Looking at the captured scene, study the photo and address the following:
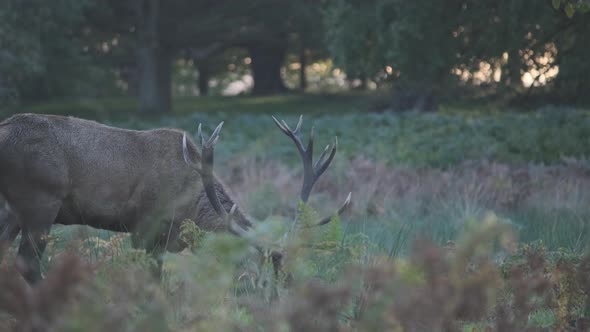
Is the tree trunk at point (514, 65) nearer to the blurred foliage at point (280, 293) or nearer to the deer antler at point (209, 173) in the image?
the deer antler at point (209, 173)

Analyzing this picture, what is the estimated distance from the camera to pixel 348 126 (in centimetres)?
1856

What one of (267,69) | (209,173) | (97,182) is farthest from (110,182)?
(267,69)

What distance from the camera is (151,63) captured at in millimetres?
29391

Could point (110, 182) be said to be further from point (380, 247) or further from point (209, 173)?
Result: point (380, 247)

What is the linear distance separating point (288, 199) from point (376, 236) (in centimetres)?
347

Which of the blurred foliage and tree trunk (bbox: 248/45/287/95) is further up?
the blurred foliage

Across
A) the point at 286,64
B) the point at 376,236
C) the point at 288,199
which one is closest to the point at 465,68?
the point at 288,199

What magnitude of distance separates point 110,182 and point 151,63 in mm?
23821

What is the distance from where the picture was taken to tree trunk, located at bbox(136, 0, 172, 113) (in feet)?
93.1

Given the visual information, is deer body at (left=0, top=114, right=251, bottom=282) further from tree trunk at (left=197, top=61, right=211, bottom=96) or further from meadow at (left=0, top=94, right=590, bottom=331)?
tree trunk at (left=197, top=61, right=211, bottom=96)

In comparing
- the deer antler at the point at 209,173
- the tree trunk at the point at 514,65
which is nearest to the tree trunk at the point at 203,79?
the tree trunk at the point at 514,65

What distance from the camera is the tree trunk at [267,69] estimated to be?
116 ft

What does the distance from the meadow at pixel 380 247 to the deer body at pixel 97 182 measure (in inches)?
10.9

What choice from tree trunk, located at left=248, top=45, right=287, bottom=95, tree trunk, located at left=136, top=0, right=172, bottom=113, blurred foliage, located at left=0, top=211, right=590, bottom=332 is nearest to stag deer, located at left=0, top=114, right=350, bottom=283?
blurred foliage, located at left=0, top=211, right=590, bottom=332
